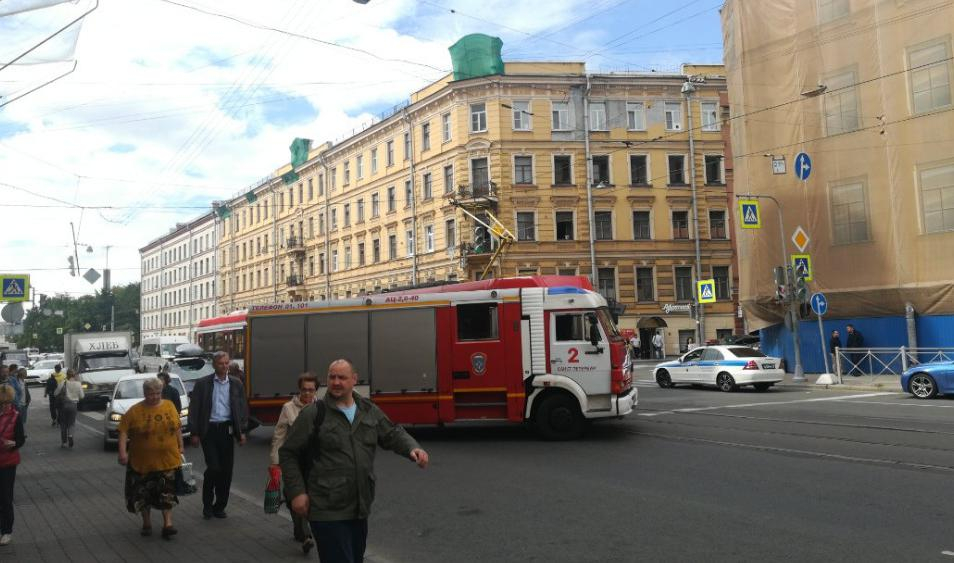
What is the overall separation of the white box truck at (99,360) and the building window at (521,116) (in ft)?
76.0

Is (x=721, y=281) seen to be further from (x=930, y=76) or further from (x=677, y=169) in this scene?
(x=930, y=76)

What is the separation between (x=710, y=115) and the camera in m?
45.2

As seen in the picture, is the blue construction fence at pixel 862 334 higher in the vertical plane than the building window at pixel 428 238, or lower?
lower

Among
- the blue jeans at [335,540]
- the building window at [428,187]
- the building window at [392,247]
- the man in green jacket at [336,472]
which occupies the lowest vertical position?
the blue jeans at [335,540]

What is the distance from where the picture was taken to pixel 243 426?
8.42m

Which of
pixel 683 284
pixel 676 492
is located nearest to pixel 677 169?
pixel 683 284

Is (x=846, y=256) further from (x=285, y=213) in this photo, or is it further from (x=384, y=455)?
(x=285, y=213)

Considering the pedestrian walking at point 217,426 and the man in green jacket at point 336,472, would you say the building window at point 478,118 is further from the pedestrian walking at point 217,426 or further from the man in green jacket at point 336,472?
the man in green jacket at point 336,472

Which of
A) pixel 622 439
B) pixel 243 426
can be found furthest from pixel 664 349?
pixel 243 426

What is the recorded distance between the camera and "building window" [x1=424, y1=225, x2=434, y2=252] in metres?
45.1

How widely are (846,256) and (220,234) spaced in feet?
208

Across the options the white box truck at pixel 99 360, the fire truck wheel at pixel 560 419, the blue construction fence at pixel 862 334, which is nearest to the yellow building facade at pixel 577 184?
the blue construction fence at pixel 862 334

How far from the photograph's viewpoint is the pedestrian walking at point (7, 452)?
7.14 m

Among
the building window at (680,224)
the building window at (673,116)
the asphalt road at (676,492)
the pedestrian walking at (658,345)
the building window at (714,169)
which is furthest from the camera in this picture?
the building window at (714,169)
